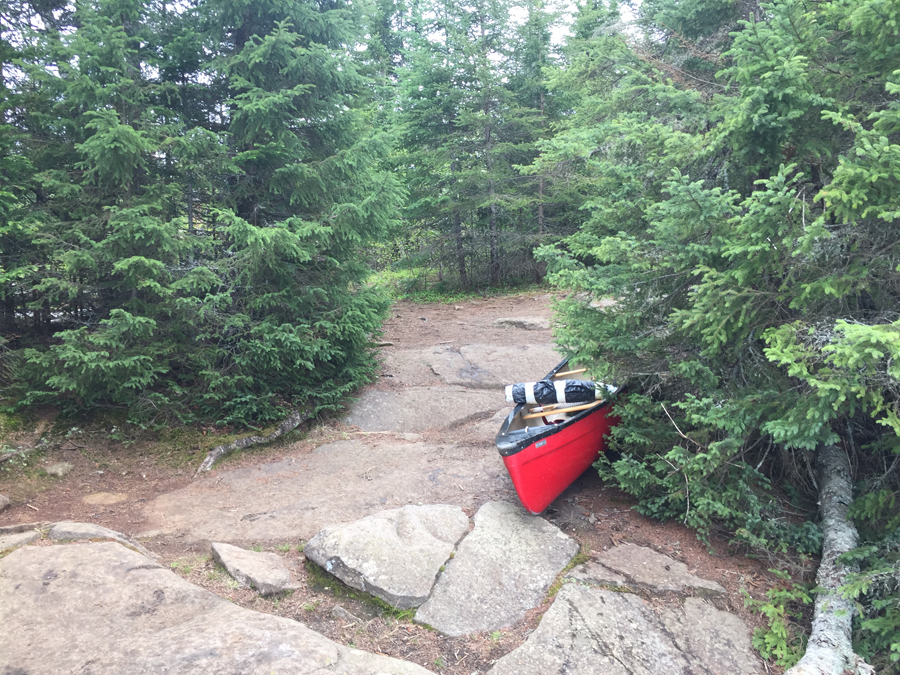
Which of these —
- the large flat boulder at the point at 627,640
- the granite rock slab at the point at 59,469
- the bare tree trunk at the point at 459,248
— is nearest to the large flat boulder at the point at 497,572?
the large flat boulder at the point at 627,640

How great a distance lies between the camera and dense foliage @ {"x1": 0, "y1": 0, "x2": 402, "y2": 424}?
632 cm

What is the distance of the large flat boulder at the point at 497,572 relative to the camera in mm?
4172

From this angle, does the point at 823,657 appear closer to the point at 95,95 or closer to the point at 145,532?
the point at 145,532

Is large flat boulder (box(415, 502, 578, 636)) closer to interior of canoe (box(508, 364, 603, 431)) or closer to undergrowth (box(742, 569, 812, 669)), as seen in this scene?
interior of canoe (box(508, 364, 603, 431))

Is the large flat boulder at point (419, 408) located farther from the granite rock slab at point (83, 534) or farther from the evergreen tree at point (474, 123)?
the evergreen tree at point (474, 123)

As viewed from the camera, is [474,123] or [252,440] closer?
[252,440]

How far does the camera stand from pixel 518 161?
17.6 metres

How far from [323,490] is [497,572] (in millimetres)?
2527

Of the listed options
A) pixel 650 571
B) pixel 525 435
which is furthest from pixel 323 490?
pixel 650 571

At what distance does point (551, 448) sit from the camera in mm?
5523

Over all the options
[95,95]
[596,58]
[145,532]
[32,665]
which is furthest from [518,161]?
[32,665]

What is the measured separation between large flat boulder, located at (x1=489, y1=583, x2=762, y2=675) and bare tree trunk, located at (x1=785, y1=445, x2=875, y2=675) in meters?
0.45

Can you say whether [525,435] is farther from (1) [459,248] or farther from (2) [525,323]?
(1) [459,248]

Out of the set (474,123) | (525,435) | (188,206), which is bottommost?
(525,435)
